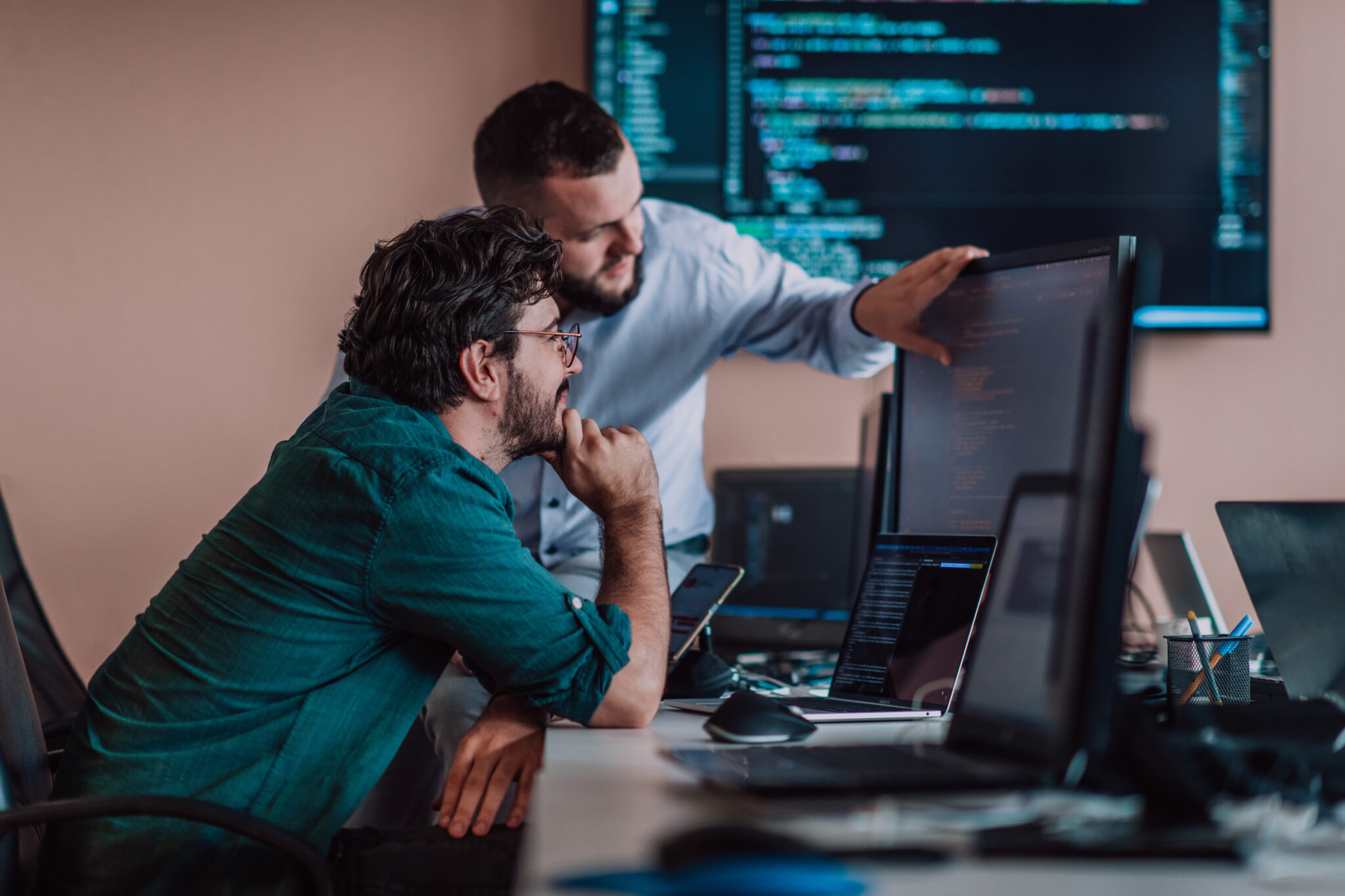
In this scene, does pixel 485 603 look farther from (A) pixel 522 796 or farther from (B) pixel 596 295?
(B) pixel 596 295

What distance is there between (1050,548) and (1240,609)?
195 cm

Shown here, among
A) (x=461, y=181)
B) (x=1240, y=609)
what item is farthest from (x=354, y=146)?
(x=1240, y=609)

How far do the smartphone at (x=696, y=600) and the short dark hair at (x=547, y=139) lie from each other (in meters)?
0.72

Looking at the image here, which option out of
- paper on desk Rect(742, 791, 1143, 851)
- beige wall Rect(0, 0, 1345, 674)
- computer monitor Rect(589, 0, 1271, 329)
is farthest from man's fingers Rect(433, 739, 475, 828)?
computer monitor Rect(589, 0, 1271, 329)

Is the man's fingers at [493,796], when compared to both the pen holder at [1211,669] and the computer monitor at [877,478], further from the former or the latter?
the pen holder at [1211,669]

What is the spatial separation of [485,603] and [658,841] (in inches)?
18.6

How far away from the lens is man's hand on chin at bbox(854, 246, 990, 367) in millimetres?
1369

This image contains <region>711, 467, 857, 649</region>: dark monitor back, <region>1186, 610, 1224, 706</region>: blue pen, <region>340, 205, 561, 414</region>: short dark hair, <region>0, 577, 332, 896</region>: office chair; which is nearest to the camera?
<region>0, 577, 332, 896</region>: office chair

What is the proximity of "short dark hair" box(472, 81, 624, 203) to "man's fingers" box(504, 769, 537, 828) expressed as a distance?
1.03 metres

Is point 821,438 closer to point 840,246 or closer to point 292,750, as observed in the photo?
point 840,246

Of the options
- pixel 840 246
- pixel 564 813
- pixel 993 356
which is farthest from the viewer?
pixel 840 246

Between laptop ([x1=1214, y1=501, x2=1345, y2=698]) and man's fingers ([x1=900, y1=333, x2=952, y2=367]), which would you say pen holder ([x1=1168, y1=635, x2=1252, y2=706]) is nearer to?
laptop ([x1=1214, y1=501, x2=1345, y2=698])

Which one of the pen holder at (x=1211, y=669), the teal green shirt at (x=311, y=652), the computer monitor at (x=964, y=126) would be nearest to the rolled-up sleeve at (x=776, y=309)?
the computer monitor at (x=964, y=126)

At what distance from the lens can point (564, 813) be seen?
648 millimetres
